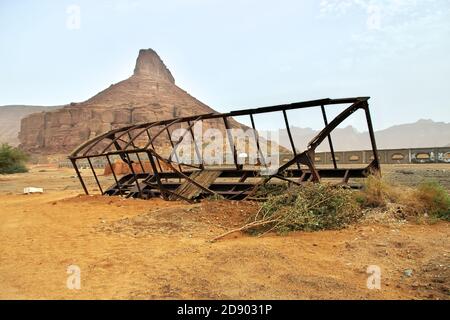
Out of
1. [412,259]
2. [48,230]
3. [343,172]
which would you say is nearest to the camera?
[412,259]

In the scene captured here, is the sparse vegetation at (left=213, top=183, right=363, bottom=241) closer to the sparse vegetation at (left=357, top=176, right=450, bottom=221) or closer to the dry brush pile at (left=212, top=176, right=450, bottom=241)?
the dry brush pile at (left=212, top=176, right=450, bottom=241)

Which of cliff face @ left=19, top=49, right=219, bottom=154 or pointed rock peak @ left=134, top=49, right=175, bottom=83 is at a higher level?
pointed rock peak @ left=134, top=49, right=175, bottom=83

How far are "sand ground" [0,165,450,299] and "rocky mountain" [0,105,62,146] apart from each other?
445 feet

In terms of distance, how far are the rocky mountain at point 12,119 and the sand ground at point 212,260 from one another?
135510 millimetres

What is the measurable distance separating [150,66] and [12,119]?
7271cm

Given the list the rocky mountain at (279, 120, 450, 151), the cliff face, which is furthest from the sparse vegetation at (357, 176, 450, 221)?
the rocky mountain at (279, 120, 450, 151)

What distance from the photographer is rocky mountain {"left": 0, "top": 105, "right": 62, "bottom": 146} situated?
419 feet

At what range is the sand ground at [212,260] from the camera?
3174 mm

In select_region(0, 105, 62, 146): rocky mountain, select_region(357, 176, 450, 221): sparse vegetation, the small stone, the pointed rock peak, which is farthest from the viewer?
select_region(0, 105, 62, 146): rocky mountain

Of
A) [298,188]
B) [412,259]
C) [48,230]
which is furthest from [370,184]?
[48,230]

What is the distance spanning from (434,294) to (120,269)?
10.1 ft

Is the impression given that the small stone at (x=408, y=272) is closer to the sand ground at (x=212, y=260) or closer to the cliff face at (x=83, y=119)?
the sand ground at (x=212, y=260)

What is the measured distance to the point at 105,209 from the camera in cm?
839
